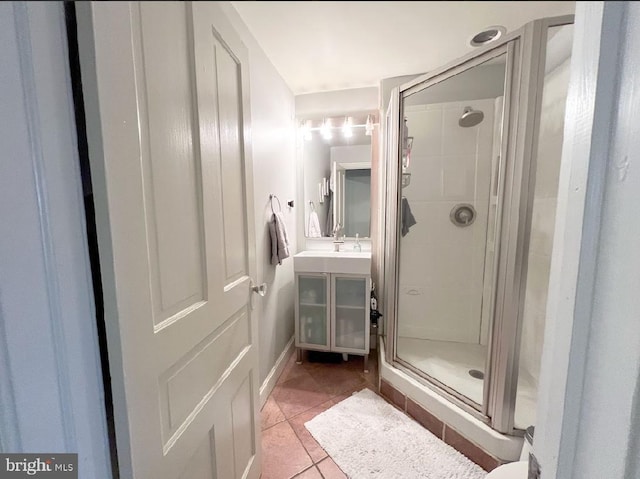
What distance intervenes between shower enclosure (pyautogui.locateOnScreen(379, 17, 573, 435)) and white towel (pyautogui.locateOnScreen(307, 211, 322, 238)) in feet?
2.02

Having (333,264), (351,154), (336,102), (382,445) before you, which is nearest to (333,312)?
(333,264)

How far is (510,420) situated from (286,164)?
1.94 metres

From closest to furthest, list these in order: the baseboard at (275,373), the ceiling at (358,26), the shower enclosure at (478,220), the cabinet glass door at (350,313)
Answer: the ceiling at (358,26)
the shower enclosure at (478,220)
the baseboard at (275,373)
the cabinet glass door at (350,313)

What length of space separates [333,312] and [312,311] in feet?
0.59

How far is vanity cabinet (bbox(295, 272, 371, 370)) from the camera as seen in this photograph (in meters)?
1.93

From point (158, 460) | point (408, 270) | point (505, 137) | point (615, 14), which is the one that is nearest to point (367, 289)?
point (408, 270)

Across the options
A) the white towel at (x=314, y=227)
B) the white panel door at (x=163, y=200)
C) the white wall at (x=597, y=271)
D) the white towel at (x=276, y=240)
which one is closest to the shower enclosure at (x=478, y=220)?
the white wall at (x=597, y=271)

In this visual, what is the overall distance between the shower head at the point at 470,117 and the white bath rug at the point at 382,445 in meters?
1.86

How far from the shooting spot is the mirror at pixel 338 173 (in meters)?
2.09

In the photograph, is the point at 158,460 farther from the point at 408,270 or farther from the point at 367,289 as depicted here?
the point at 408,270

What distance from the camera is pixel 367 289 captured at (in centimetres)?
191

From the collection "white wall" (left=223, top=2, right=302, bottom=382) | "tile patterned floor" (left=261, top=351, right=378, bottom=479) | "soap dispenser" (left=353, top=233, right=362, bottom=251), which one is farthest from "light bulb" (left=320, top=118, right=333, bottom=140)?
"tile patterned floor" (left=261, top=351, right=378, bottom=479)

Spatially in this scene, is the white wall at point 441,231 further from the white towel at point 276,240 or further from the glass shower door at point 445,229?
the white towel at point 276,240

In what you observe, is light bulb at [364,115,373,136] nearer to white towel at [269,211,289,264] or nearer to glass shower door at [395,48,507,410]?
glass shower door at [395,48,507,410]
